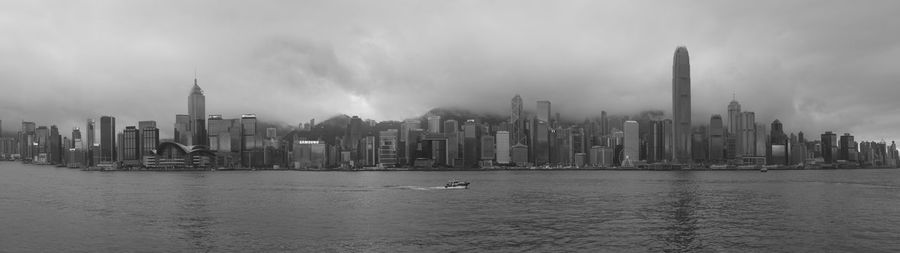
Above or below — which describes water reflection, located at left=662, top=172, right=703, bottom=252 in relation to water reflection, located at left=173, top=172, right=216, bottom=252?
below

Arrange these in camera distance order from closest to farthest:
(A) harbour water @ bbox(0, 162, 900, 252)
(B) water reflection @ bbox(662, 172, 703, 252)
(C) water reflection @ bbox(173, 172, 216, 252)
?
(B) water reflection @ bbox(662, 172, 703, 252)
(A) harbour water @ bbox(0, 162, 900, 252)
(C) water reflection @ bbox(173, 172, 216, 252)

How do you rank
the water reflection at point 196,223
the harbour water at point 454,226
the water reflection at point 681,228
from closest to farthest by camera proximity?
the water reflection at point 681,228, the harbour water at point 454,226, the water reflection at point 196,223

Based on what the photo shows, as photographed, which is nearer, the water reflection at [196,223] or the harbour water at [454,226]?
the harbour water at [454,226]

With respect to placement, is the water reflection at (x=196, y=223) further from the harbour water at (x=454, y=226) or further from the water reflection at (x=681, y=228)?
the water reflection at (x=681, y=228)

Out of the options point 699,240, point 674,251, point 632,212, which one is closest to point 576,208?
point 632,212

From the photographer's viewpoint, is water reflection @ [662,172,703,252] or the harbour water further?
the harbour water

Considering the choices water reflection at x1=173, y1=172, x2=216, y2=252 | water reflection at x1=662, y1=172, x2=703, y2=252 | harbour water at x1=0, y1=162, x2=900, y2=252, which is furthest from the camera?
water reflection at x1=173, y1=172, x2=216, y2=252

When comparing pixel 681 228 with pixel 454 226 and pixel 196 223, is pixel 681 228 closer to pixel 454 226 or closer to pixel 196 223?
pixel 454 226

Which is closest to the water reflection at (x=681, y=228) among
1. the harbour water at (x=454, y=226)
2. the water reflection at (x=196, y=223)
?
the harbour water at (x=454, y=226)

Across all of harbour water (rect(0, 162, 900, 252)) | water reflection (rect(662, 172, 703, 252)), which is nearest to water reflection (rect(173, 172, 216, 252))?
harbour water (rect(0, 162, 900, 252))

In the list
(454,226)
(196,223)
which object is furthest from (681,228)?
(196,223)

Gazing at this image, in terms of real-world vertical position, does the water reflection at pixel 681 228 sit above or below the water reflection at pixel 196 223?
below

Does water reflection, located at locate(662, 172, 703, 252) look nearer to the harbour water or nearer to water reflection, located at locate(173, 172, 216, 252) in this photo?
the harbour water

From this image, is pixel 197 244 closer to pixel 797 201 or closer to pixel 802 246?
pixel 802 246
